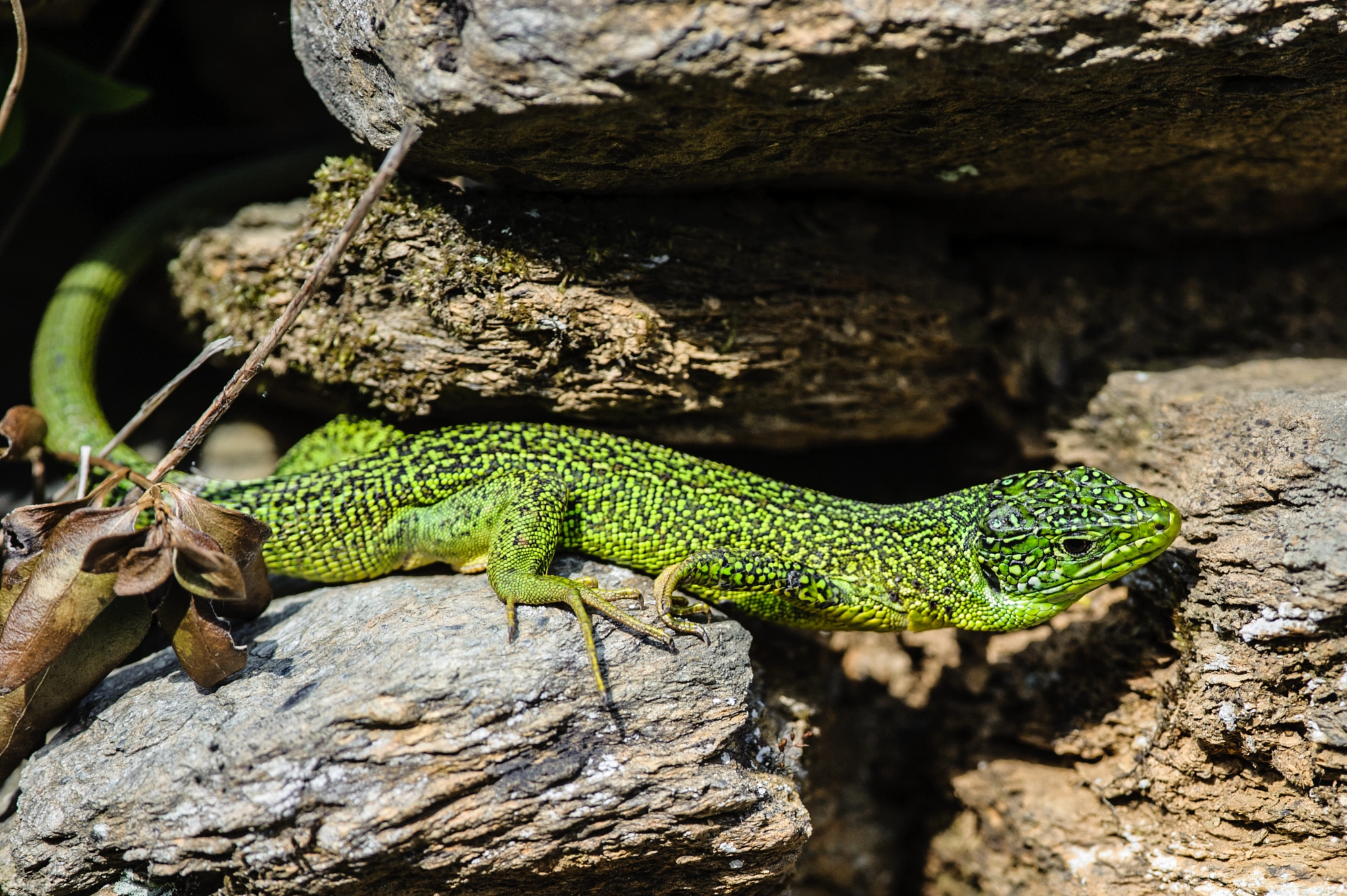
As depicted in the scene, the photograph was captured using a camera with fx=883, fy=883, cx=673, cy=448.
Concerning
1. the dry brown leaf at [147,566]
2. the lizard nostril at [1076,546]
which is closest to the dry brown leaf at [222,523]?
the dry brown leaf at [147,566]

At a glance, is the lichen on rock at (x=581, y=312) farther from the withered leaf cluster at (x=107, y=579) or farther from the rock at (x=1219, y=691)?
the rock at (x=1219, y=691)

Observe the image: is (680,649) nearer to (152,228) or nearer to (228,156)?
(152,228)

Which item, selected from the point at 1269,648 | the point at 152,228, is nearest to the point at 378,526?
the point at 152,228

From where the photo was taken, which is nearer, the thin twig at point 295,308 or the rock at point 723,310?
the thin twig at point 295,308

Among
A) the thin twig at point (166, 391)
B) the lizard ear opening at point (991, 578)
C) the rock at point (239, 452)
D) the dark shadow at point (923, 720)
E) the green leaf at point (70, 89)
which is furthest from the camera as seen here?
the rock at point (239, 452)

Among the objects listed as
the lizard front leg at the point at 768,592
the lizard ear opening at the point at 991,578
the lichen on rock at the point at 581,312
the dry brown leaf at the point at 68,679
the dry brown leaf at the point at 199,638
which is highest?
the lichen on rock at the point at 581,312

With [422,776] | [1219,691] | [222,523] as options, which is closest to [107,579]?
[222,523]
